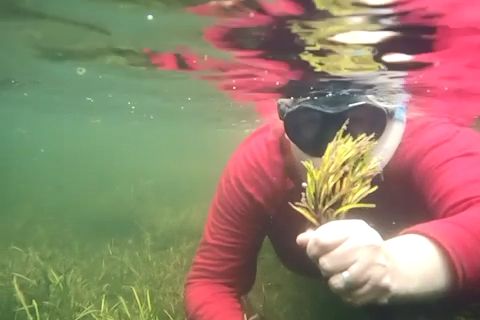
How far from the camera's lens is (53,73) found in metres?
15.6

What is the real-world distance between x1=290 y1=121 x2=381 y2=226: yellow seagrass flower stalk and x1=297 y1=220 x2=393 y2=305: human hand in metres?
0.29

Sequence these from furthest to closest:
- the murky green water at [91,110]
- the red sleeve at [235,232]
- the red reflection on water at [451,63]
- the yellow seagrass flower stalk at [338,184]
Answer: the murky green water at [91,110], the red reflection on water at [451,63], the red sleeve at [235,232], the yellow seagrass flower stalk at [338,184]

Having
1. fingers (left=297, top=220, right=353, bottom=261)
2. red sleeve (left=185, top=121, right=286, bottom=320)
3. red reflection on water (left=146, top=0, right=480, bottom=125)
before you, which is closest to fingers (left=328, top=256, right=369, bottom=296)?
fingers (left=297, top=220, right=353, bottom=261)

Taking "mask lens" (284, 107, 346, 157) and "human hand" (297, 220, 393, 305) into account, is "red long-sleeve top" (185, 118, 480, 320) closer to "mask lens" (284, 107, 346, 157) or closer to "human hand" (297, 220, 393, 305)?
"mask lens" (284, 107, 346, 157)

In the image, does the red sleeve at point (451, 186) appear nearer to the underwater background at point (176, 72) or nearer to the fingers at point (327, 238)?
the fingers at point (327, 238)

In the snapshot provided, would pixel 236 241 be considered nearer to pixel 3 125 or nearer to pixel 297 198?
pixel 297 198

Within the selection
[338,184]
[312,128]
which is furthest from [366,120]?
[338,184]

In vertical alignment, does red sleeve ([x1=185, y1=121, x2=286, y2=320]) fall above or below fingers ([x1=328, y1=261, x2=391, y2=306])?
below

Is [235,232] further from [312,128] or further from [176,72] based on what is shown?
[176,72]

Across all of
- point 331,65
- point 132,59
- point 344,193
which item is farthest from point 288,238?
point 132,59

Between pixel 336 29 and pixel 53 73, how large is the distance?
410 inches

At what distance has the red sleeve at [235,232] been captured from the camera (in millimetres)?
5727

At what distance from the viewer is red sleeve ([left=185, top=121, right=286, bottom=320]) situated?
18.8 ft

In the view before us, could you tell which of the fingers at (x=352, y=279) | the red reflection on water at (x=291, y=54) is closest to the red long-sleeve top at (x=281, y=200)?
the fingers at (x=352, y=279)
